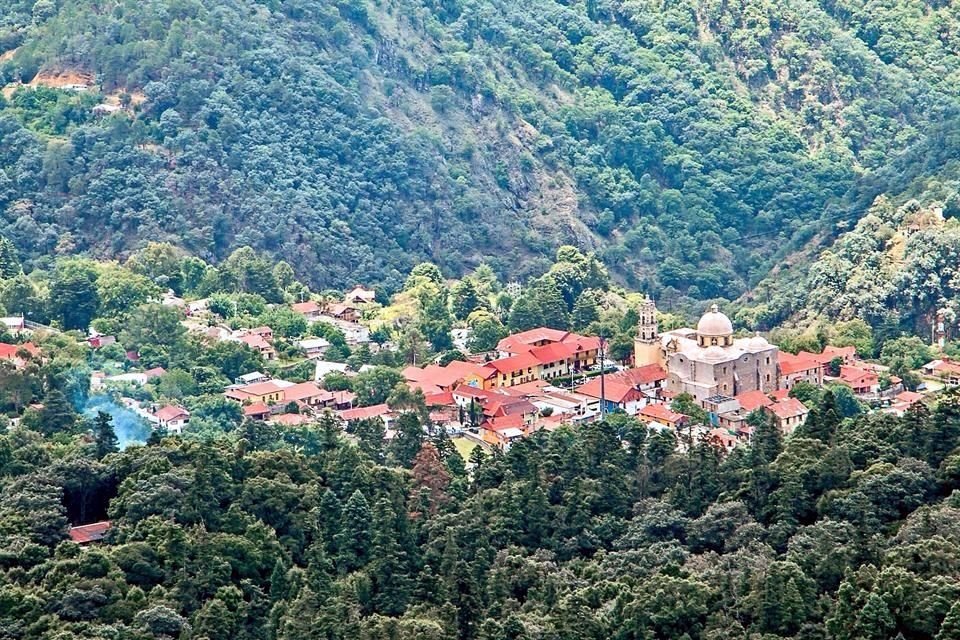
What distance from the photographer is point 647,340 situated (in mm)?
69312

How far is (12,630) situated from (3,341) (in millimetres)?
24131

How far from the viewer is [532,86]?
10638 centimetres

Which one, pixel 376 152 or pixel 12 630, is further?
pixel 376 152

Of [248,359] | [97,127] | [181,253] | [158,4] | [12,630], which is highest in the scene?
[158,4]

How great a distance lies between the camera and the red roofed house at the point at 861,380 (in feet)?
221

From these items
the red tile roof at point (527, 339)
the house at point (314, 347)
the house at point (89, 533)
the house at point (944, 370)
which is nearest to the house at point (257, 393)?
the house at point (314, 347)

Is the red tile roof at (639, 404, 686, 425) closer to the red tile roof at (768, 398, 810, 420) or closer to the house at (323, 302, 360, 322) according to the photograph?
the red tile roof at (768, 398, 810, 420)

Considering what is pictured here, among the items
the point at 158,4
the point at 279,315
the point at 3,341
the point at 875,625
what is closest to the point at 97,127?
the point at 158,4

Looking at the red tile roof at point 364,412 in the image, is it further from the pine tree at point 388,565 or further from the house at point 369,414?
the pine tree at point 388,565

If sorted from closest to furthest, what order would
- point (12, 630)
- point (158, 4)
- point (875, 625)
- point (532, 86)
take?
point (875, 625) → point (12, 630) → point (158, 4) → point (532, 86)

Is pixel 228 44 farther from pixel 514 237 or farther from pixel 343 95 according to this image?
pixel 514 237

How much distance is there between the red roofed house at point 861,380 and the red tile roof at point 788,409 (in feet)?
10.4

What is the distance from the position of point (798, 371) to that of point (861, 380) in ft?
6.52

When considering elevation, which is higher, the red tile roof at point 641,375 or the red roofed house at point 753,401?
the red tile roof at point 641,375
